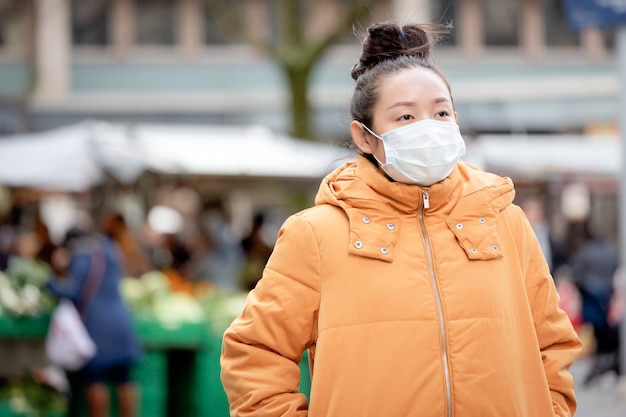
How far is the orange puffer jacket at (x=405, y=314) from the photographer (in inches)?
100.0

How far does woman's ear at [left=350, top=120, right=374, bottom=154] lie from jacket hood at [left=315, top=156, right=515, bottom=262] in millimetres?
68

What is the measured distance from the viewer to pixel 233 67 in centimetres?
3050

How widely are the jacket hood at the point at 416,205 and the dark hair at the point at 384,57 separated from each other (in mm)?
186

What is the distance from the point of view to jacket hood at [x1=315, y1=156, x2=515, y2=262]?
2.63 meters

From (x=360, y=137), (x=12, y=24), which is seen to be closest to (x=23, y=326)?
(x=360, y=137)

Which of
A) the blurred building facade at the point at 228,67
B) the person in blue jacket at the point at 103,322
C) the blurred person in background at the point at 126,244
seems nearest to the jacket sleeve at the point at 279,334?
the person in blue jacket at the point at 103,322

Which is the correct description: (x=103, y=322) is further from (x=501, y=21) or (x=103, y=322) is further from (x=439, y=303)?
(x=501, y=21)

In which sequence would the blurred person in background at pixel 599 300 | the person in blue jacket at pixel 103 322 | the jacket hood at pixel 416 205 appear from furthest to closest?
the blurred person in background at pixel 599 300, the person in blue jacket at pixel 103 322, the jacket hood at pixel 416 205

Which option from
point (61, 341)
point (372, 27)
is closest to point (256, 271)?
point (61, 341)

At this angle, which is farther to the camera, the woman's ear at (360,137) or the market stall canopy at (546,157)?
the market stall canopy at (546,157)

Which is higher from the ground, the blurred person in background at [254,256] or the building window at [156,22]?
the building window at [156,22]

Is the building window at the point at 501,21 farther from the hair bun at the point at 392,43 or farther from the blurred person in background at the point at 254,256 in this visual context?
the hair bun at the point at 392,43

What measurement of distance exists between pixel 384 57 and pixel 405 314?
0.71 metres

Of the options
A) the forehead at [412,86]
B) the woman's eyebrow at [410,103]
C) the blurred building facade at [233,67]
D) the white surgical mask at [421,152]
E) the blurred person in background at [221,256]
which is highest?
the blurred building facade at [233,67]
